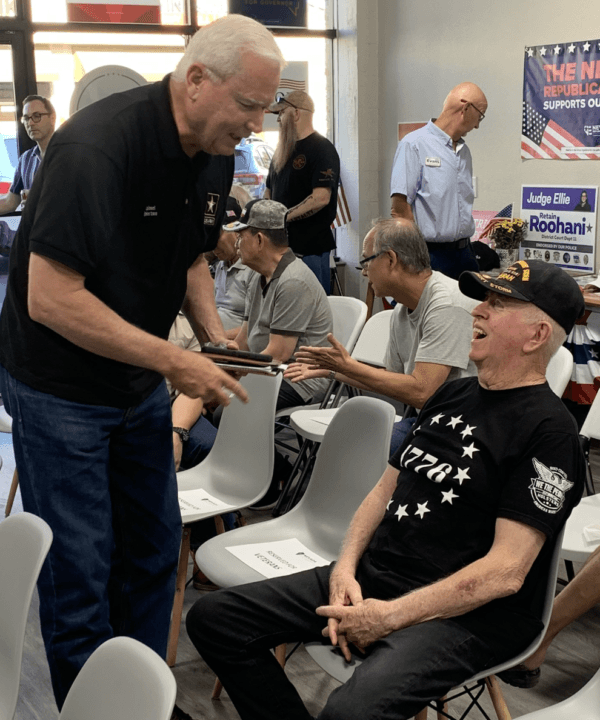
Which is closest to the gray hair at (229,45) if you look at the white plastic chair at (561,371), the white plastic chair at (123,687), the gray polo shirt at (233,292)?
the white plastic chair at (123,687)

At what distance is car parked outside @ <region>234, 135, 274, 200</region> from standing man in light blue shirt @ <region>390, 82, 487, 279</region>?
2447 mm

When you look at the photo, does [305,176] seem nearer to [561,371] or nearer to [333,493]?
[561,371]

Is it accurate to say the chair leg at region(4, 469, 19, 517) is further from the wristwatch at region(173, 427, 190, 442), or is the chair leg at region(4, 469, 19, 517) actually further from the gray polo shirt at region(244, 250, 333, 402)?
the gray polo shirt at region(244, 250, 333, 402)

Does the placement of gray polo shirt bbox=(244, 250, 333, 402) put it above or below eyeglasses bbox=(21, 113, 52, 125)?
below

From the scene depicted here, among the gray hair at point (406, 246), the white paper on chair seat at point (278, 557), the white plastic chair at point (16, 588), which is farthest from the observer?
the gray hair at point (406, 246)

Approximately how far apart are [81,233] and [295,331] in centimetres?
209

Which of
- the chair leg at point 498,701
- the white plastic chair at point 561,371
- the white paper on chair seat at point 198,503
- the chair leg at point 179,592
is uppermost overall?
A: the white plastic chair at point 561,371

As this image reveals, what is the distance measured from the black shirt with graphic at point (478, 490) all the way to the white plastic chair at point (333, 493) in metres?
0.37

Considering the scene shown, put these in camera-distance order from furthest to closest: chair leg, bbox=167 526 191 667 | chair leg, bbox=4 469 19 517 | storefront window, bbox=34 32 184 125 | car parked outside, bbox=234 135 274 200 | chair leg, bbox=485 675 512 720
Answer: car parked outside, bbox=234 135 274 200, storefront window, bbox=34 32 184 125, chair leg, bbox=4 469 19 517, chair leg, bbox=167 526 191 667, chair leg, bbox=485 675 512 720

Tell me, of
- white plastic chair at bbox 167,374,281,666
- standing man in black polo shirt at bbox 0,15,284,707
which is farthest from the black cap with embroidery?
white plastic chair at bbox 167,374,281,666

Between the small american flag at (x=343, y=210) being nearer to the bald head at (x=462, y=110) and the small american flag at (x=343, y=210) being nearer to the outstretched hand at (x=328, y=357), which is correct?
the bald head at (x=462, y=110)

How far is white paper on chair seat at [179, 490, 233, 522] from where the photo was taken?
276cm

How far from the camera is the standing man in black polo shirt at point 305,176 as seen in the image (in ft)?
18.6

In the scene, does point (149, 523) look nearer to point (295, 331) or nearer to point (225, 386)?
point (225, 386)
